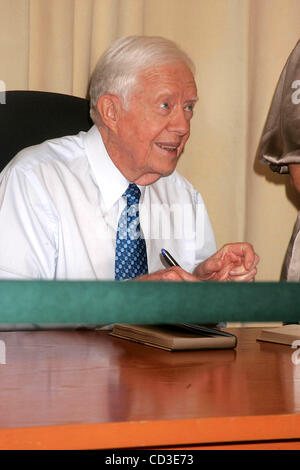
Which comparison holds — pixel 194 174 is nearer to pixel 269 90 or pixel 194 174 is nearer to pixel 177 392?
pixel 269 90

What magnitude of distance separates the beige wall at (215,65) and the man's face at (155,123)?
35mm

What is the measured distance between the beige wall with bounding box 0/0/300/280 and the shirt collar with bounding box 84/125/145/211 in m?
0.09

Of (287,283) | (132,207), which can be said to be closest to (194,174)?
(132,207)

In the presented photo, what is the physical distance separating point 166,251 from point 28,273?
0.25 m

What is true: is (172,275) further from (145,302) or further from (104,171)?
(145,302)

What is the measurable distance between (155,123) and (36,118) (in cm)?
22

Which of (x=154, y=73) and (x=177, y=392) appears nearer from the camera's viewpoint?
(x=177, y=392)

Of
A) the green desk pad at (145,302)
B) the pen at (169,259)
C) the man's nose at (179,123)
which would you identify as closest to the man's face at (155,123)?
the man's nose at (179,123)

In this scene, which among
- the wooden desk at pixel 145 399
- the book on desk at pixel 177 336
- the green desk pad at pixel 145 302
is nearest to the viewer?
the green desk pad at pixel 145 302

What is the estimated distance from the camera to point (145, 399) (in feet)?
1.71

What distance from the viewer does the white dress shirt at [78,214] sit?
1.06 metres

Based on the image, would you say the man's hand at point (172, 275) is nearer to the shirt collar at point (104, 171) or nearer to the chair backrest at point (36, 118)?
the shirt collar at point (104, 171)

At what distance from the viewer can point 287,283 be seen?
0.41 metres

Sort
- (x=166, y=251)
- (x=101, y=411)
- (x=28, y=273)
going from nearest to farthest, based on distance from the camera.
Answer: (x=101, y=411) → (x=28, y=273) → (x=166, y=251)
